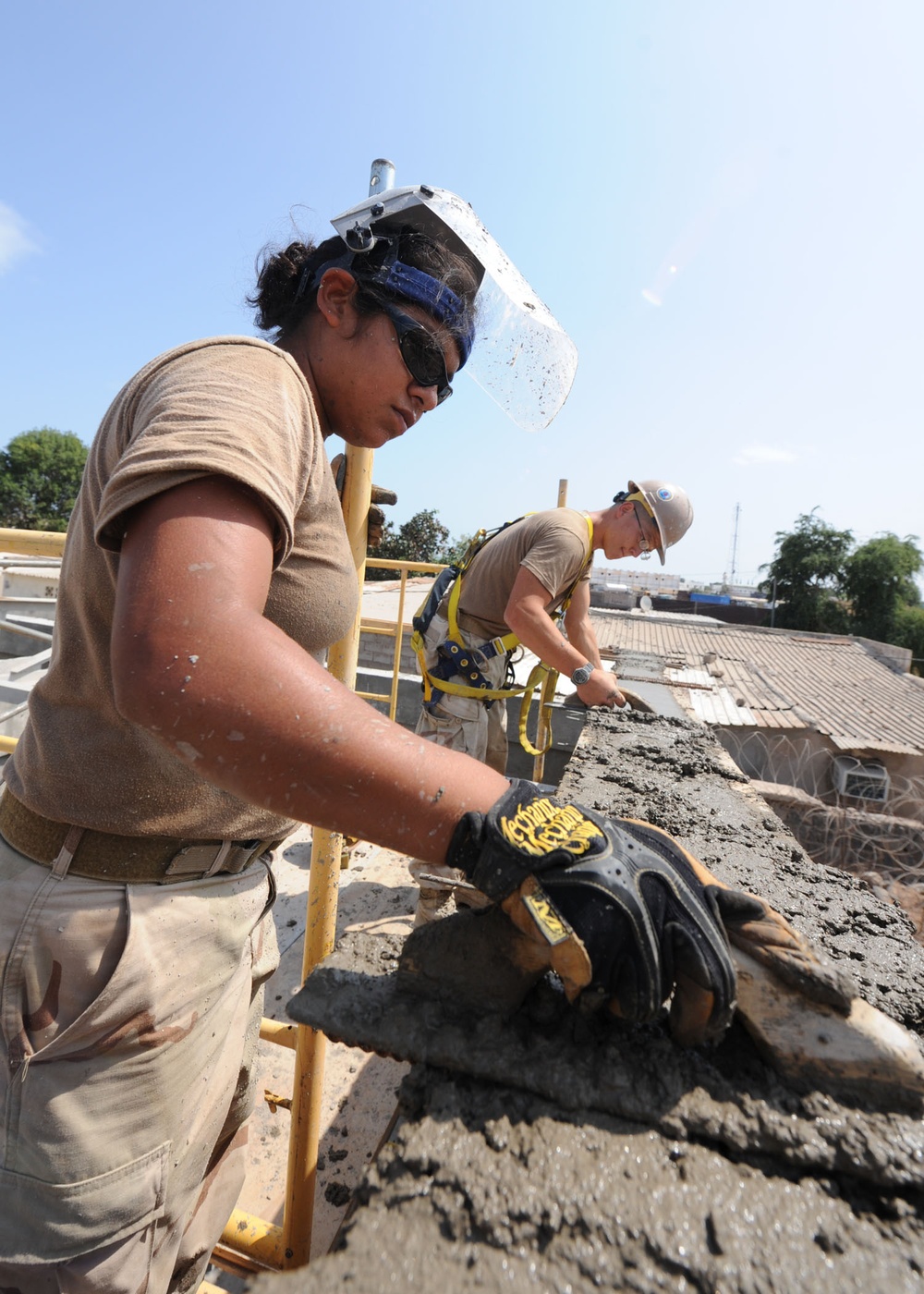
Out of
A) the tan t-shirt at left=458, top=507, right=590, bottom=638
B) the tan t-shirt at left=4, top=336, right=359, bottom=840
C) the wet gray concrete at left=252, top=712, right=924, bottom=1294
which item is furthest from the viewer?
the tan t-shirt at left=458, top=507, right=590, bottom=638

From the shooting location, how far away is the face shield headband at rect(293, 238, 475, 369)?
1.38 metres

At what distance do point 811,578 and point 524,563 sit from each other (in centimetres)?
4392

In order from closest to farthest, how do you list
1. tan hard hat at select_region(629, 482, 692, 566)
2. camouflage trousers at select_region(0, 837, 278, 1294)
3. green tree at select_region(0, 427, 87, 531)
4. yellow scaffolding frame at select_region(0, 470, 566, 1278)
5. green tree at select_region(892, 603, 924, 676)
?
camouflage trousers at select_region(0, 837, 278, 1294), yellow scaffolding frame at select_region(0, 470, 566, 1278), tan hard hat at select_region(629, 482, 692, 566), green tree at select_region(892, 603, 924, 676), green tree at select_region(0, 427, 87, 531)

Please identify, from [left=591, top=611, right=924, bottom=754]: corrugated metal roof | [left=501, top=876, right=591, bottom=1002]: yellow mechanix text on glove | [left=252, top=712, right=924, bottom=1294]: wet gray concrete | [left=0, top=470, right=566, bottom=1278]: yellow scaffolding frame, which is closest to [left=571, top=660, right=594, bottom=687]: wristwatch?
[left=0, top=470, right=566, bottom=1278]: yellow scaffolding frame

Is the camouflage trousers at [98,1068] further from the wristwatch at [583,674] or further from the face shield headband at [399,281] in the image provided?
the wristwatch at [583,674]

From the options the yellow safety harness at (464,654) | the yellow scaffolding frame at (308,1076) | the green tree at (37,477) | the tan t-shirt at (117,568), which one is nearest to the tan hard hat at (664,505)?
the yellow safety harness at (464,654)

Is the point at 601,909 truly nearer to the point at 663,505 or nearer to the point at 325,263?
the point at 325,263

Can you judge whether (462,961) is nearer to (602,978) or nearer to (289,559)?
(602,978)

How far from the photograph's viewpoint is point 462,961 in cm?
110

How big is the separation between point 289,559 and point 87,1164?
110 centimetres

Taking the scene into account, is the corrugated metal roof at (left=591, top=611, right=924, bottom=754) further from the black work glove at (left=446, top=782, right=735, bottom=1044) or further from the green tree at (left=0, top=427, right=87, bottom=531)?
the green tree at (left=0, top=427, right=87, bottom=531)

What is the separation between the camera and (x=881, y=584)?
38.4 metres

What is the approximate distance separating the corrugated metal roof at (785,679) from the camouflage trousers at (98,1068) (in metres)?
8.02

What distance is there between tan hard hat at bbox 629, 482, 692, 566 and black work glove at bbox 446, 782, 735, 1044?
337cm
